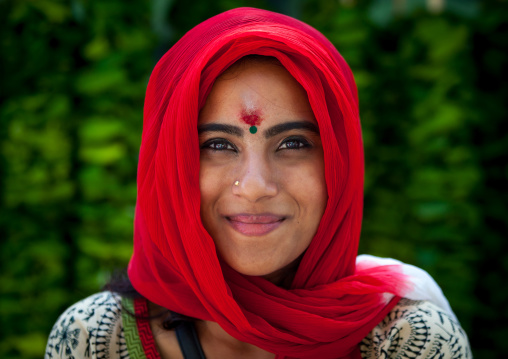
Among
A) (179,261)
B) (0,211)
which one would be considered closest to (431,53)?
(179,261)

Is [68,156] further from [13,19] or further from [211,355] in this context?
[211,355]

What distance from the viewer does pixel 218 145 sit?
1.35m

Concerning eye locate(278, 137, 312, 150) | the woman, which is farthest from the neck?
eye locate(278, 137, 312, 150)

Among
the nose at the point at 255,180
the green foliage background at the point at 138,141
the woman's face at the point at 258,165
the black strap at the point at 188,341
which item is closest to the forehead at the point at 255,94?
the woman's face at the point at 258,165

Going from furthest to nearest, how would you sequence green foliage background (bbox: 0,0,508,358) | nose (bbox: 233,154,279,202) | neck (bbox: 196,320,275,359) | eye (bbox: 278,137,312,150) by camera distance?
1. green foliage background (bbox: 0,0,508,358)
2. neck (bbox: 196,320,275,359)
3. eye (bbox: 278,137,312,150)
4. nose (bbox: 233,154,279,202)

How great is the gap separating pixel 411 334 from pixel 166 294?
0.70m

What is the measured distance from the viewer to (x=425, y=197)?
9.40 ft

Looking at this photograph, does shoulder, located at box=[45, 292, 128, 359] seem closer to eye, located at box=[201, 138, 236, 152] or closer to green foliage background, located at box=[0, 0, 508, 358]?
eye, located at box=[201, 138, 236, 152]

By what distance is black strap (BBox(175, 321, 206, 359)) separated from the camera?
1428 mm

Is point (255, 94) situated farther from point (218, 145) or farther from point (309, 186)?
point (309, 186)

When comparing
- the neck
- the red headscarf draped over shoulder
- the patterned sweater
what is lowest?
the neck

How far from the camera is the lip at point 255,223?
1298 millimetres

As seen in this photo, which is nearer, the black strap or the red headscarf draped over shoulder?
the red headscarf draped over shoulder

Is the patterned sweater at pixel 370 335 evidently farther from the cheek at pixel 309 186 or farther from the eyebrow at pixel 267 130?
the eyebrow at pixel 267 130
